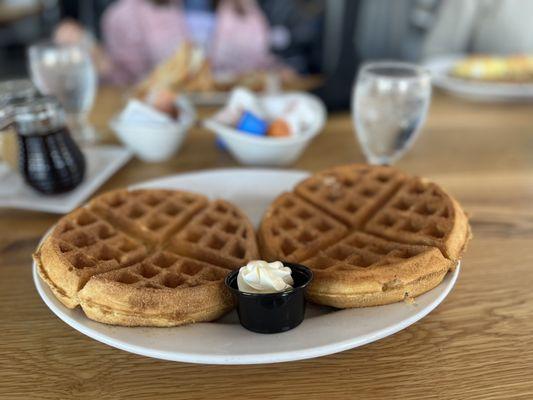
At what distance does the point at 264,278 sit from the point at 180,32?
9.48 ft

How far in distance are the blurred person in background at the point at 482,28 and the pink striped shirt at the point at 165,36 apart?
4.39 ft

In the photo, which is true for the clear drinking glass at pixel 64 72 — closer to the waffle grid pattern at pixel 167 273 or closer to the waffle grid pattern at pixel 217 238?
the waffle grid pattern at pixel 217 238

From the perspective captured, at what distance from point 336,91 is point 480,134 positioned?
23.9 inches

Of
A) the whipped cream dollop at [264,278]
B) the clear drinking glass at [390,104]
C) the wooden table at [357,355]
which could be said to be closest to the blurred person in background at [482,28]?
the clear drinking glass at [390,104]

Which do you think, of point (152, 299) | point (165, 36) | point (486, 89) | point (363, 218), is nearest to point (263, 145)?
point (363, 218)

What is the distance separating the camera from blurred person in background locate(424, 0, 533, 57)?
11.5ft

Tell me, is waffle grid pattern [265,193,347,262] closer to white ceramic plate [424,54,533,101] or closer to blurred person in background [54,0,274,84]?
white ceramic plate [424,54,533,101]

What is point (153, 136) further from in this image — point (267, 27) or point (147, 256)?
point (267, 27)

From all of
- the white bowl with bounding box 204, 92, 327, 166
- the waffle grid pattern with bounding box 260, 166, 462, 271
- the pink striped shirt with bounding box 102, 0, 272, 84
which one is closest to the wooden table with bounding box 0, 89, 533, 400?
the waffle grid pattern with bounding box 260, 166, 462, 271

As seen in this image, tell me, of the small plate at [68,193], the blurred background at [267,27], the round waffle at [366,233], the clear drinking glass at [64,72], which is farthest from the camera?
the blurred background at [267,27]

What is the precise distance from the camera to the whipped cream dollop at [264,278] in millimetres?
902

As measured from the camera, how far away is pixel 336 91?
2.18 meters

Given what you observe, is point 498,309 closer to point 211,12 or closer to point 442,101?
point 442,101

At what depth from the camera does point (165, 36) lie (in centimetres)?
340
